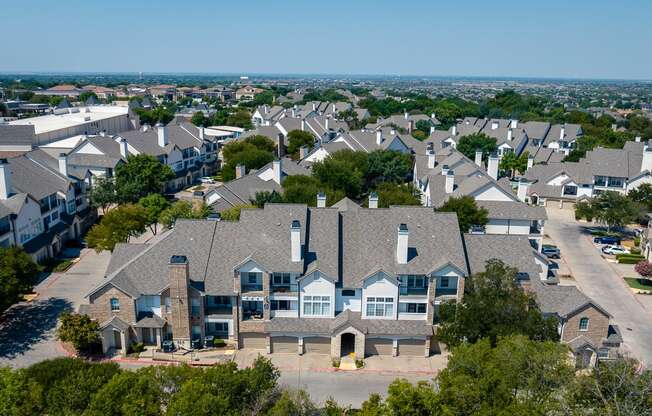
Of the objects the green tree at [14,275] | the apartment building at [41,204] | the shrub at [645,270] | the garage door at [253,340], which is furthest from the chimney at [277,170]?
the shrub at [645,270]

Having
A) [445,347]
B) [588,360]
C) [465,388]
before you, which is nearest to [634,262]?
[588,360]

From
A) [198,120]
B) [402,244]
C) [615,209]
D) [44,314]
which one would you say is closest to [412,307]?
[402,244]

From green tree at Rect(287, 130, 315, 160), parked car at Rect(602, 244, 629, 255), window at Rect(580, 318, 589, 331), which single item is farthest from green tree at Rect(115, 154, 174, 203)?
parked car at Rect(602, 244, 629, 255)

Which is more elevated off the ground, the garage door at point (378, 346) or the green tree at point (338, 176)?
the green tree at point (338, 176)

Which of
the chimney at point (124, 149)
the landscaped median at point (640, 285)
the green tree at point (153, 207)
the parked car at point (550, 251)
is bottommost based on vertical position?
the landscaped median at point (640, 285)

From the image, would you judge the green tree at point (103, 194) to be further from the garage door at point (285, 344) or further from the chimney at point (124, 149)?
the garage door at point (285, 344)

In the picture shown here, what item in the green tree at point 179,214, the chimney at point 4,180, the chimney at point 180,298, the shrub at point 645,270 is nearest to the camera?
the chimney at point 180,298

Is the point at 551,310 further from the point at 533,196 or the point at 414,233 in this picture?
the point at 533,196
